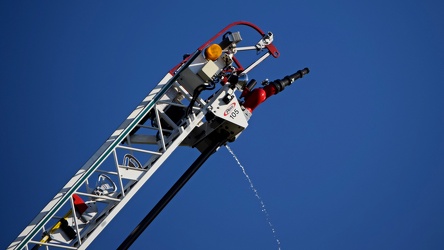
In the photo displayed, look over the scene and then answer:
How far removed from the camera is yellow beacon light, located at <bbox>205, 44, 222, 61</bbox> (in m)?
28.1

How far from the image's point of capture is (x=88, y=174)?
26.3 meters

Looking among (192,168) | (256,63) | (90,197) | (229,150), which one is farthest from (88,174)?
(256,63)

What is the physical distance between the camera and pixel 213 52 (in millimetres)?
28094

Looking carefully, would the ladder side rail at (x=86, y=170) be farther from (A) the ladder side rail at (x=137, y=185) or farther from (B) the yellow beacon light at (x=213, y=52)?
(B) the yellow beacon light at (x=213, y=52)

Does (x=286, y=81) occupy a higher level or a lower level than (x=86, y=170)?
higher

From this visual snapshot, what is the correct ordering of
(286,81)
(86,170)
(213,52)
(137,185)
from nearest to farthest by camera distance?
1. (86,170)
2. (137,185)
3. (213,52)
4. (286,81)

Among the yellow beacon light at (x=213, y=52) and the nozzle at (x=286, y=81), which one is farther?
the nozzle at (x=286, y=81)

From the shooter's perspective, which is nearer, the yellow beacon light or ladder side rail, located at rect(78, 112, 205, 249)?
ladder side rail, located at rect(78, 112, 205, 249)

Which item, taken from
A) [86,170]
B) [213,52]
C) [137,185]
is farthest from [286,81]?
[86,170]

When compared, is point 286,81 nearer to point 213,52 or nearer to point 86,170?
point 213,52

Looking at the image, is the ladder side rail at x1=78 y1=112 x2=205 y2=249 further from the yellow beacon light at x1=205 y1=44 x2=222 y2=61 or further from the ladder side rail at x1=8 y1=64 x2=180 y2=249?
the yellow beacon light at x1=205 y1=44 x2=222 y2=61

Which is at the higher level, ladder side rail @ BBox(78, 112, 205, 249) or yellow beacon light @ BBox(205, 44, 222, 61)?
yellow beacon light @ BBox(205, 44, 222, 61)

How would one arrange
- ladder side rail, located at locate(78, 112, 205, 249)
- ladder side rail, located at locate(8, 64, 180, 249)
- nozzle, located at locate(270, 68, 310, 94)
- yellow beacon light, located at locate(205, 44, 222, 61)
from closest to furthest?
1. ladder side rail, located at locate(8, 64, 180, 249)
2. ladder side rail, located at locate(78, 112, 205, 249)
3. yellow beacon light, located at locate(205, 44, 222, 61)
4. nozzle, located at locate(270, 68, 310, 94)

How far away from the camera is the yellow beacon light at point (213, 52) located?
28062mm
